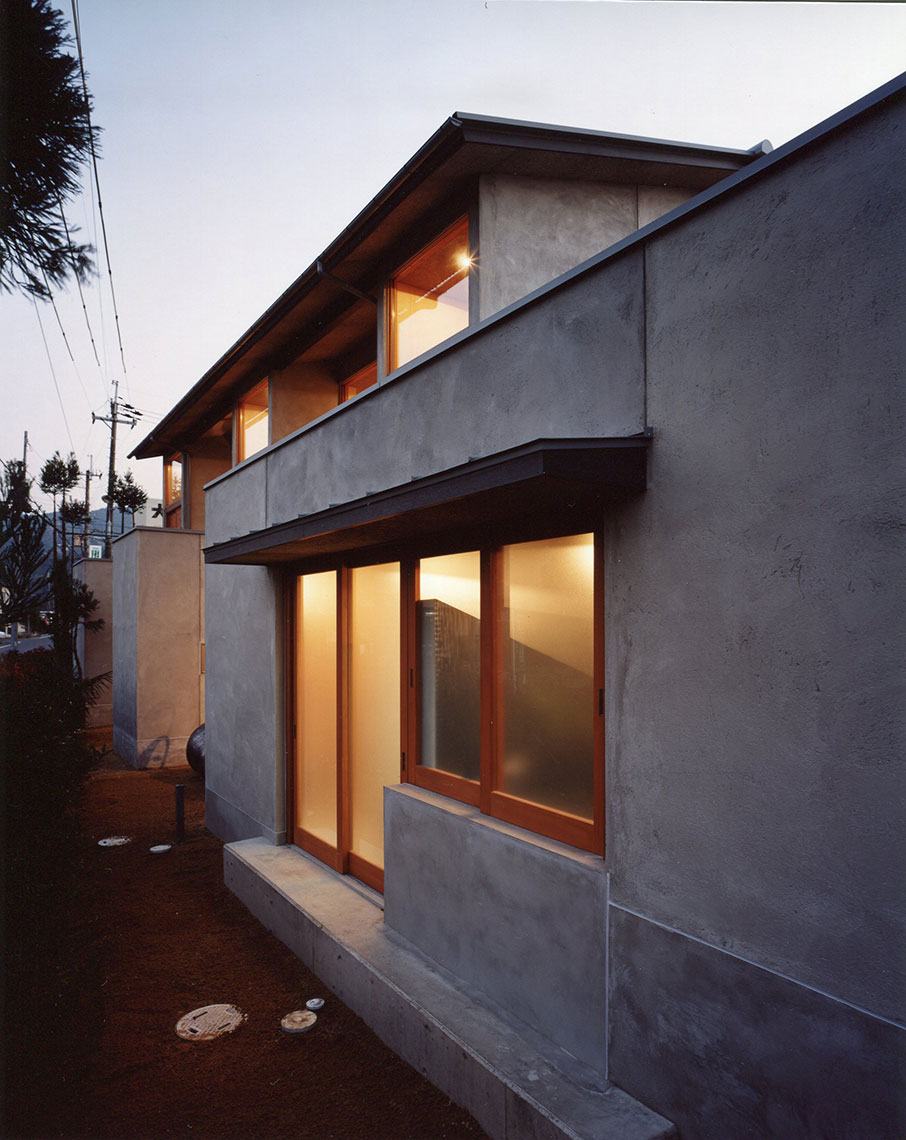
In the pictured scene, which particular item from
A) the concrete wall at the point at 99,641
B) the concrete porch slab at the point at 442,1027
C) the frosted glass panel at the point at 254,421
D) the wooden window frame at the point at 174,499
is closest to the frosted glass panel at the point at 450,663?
the concrete porch slab at the point at 442,1027

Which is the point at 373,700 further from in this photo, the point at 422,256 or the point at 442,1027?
the point at 422,256

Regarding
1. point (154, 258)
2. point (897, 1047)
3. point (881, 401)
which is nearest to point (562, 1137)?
point (897, 1047)

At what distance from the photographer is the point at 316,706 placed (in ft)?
26.1

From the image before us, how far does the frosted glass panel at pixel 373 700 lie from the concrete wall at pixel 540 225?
284 cm

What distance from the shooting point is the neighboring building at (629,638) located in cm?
268

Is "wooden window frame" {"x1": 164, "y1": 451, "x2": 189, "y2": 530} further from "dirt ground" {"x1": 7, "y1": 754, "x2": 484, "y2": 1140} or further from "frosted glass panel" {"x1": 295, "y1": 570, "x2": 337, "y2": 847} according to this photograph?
"dirt ground" {"x1": 7, "y1": 754, "x2": 484, "y2": 1140}

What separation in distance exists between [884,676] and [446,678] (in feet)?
11.5

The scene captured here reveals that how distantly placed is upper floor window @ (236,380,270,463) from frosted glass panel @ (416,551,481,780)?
5378 mm

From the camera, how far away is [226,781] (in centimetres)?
974

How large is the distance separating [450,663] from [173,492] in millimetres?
14947

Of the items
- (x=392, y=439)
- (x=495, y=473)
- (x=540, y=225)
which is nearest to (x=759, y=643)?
(x=495, y=473)

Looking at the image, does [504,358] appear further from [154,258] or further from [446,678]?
[154,258]

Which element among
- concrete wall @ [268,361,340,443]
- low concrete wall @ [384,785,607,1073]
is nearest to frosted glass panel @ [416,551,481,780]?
low concrete wall @ [384,785,607,1073]

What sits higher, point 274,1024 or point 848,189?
point 848,189
